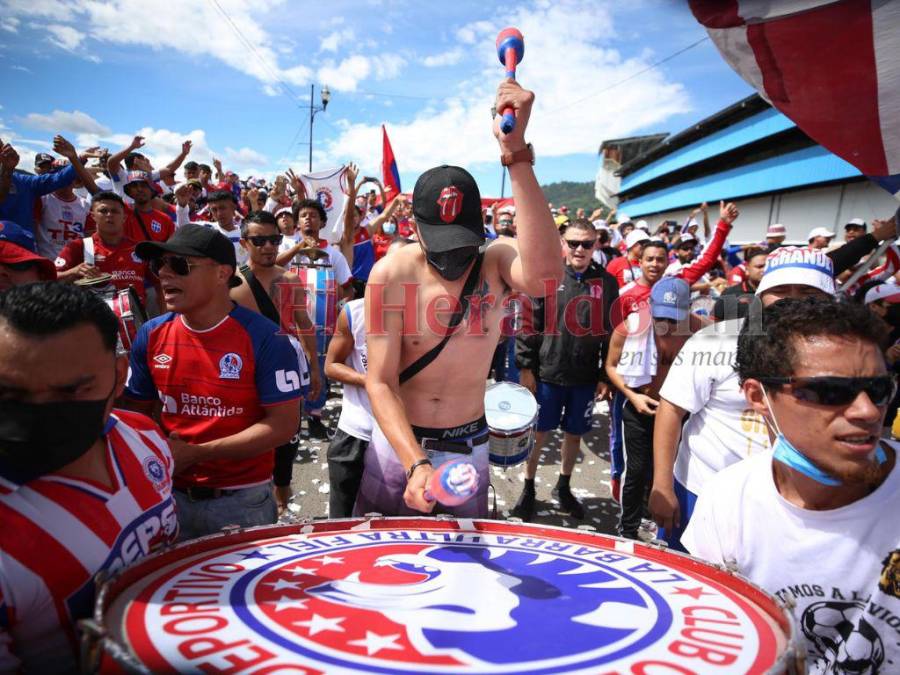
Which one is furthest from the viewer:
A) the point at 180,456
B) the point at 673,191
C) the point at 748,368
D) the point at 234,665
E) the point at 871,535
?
the point at 673,191

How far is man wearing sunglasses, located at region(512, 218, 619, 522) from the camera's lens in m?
5.05

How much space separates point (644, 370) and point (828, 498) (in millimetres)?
2504

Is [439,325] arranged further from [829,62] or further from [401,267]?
[829,62]

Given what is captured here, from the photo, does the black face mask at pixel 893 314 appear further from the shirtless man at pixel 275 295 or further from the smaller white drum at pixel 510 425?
the shirtless man at pixel 275 295

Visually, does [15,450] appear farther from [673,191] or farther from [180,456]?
[673,191]

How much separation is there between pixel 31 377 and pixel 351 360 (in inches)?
90.1

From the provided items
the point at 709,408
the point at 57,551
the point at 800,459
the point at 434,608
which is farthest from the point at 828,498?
the point at 57,551

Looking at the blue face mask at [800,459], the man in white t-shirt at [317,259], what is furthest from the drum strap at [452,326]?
the man in white t-shirt at [317,259]

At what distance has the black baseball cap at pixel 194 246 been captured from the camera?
246 cm

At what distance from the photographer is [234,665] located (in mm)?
1012

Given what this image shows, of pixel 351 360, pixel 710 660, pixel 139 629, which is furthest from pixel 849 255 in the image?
pixel 139 629

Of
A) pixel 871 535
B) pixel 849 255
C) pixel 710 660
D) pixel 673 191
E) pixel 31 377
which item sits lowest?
pixel 710 660

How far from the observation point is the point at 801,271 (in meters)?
2.69

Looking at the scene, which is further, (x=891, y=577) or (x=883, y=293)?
(x=883, y=293)
